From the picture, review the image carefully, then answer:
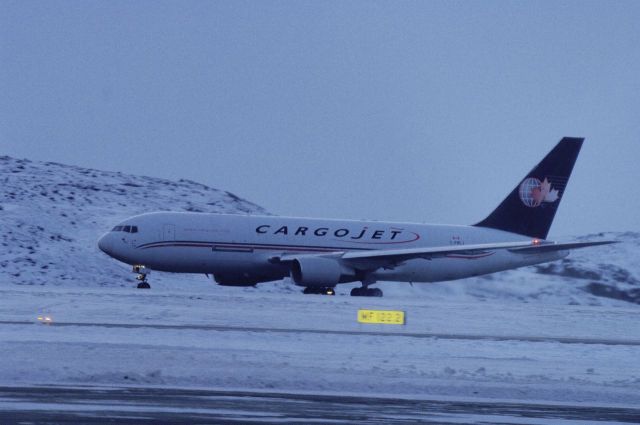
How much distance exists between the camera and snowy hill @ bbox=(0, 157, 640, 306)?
183ft

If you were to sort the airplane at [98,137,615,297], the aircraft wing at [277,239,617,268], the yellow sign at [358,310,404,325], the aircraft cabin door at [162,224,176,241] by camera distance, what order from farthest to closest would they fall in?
the aircraft wing at [277,239,617,268], the airplane at [98,137,615,297], the aircraft cabin door at [162,224,176,241], the yellow sign at [358,310,404,325]

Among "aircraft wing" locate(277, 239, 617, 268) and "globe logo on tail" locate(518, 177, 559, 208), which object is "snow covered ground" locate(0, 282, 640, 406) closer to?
"aircraft wing" locate(277, 239, 617, 268)

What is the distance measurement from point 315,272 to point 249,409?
34.9 metres

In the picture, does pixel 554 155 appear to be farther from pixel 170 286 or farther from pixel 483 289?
pixel 170 286

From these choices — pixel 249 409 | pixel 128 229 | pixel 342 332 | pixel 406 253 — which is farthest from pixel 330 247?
pixel 249 409

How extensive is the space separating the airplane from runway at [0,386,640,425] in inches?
1285

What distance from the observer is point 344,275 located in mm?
50312

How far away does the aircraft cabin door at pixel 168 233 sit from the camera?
47875mm

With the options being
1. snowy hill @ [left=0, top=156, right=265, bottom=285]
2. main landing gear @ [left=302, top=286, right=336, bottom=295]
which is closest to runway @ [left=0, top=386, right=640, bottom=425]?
main landing gear @ [left=302, top=286, right=336, bottom=295]

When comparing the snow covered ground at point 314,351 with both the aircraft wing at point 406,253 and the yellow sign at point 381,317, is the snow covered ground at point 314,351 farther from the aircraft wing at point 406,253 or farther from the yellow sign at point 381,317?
the aircraft wing at point 406,253

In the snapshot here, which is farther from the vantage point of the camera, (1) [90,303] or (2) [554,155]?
(2) [554,155]

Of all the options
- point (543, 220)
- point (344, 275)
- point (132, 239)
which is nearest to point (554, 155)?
point (543, 220)

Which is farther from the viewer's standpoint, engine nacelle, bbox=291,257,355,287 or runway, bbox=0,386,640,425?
engine nacelle, bbox=291,257,355,287

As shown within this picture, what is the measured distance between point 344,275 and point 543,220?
1284 cm
